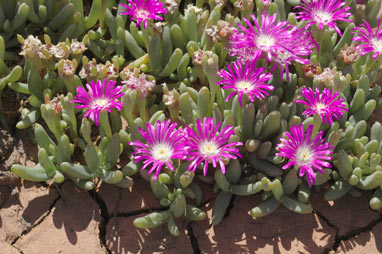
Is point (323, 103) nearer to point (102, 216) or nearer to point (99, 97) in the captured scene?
point (99, 97)

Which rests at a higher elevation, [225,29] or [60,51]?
[225,29]

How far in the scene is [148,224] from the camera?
85.7 inches

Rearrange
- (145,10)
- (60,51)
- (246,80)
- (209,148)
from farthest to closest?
(145,10) < (60,51) < (246,80) < (209,148)

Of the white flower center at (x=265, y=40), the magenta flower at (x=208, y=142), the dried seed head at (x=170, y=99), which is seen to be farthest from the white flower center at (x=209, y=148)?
the white flower center at (x=265, y=40)

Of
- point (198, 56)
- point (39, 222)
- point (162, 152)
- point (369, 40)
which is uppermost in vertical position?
point (369, 40)

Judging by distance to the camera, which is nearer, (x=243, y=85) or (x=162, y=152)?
(x=162, y=152)

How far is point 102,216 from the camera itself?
2354mm

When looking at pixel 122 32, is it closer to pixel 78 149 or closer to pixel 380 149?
pixel 78 149

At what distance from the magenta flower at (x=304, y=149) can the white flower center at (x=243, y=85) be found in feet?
0.82

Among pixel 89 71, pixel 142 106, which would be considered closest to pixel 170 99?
pixel 142 106

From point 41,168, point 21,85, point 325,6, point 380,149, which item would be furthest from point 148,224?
point 325,6

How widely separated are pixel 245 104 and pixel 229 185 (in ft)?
1.15

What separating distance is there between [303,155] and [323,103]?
0.82ft

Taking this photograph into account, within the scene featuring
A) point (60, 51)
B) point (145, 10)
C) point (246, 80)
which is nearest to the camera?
point (246, 80)
